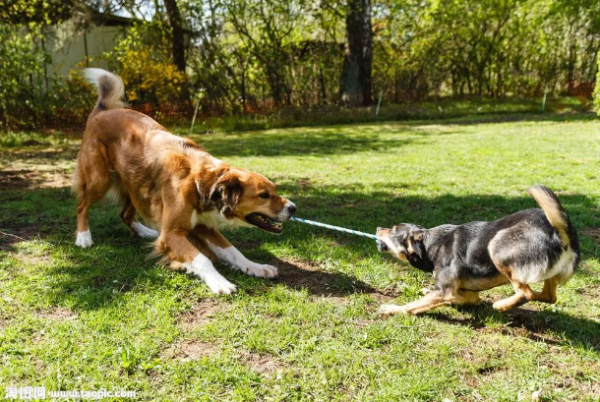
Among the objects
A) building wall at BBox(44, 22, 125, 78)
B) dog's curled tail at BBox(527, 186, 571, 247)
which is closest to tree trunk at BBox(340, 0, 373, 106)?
building wall at BBox(44, 22, 125, 78)

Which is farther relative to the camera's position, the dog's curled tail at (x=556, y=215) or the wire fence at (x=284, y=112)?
the wire fence at (x=284, y=112)

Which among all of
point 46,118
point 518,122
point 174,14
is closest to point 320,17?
point 174,14

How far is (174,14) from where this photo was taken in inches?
771

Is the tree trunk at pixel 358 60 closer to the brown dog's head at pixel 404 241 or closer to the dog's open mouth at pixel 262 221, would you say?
the dog's open mouth at pixel 262 221

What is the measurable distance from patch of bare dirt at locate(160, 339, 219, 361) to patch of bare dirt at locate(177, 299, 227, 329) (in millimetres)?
231

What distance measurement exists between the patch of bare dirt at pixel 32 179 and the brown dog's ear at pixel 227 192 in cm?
549

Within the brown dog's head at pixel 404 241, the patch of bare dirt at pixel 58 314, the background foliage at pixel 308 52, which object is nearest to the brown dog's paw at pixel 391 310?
the brown dog's head at pixel 404 241

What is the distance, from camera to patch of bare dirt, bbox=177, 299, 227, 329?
11.6 feet

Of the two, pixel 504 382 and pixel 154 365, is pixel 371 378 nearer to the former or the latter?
pixel 504 382

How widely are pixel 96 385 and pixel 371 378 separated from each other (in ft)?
5.66

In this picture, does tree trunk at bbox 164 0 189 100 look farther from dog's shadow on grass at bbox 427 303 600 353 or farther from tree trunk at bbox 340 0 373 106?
dog's shadow on grass at bbox 427 303 600 353

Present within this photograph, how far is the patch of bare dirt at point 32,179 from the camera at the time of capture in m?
8.38

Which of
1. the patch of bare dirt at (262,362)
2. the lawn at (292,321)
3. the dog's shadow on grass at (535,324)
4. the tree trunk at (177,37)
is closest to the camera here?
the lawn at (292,321)

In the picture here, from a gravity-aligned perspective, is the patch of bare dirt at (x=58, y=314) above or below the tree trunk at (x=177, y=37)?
below
